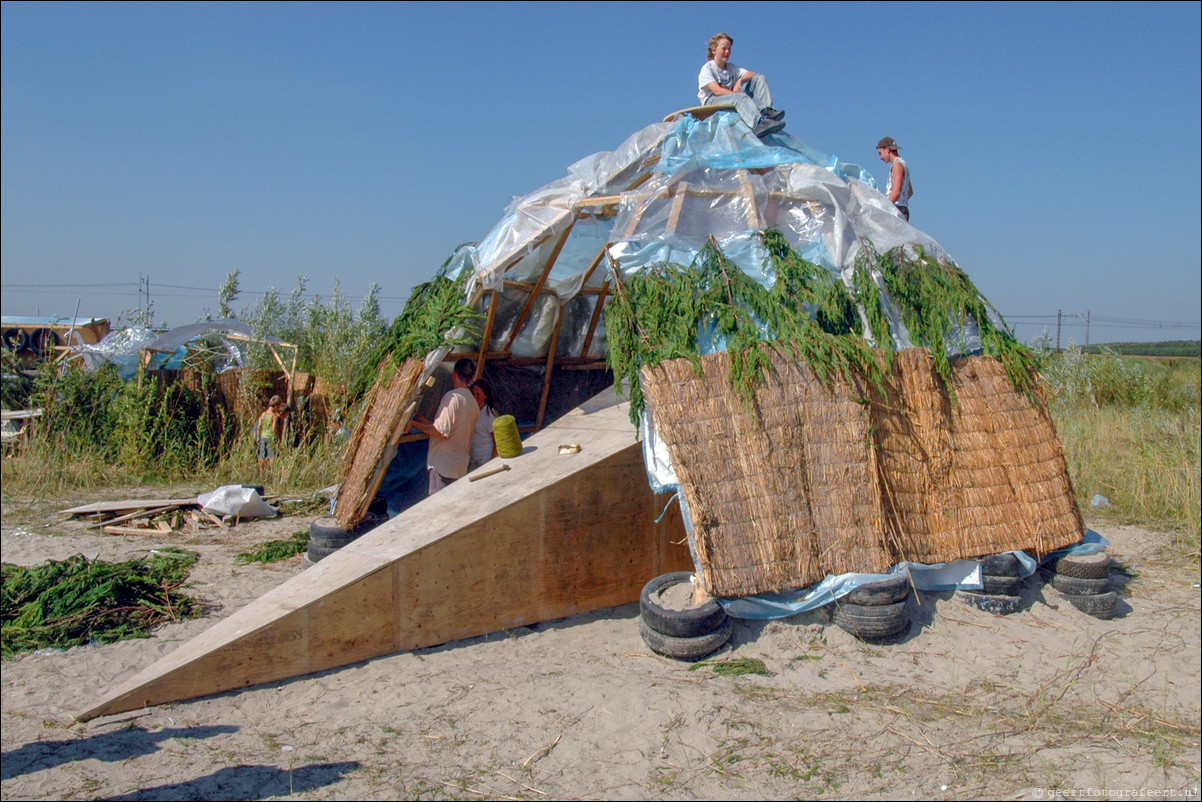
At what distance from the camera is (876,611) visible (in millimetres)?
5262

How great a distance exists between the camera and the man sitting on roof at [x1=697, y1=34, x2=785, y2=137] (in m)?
7.46

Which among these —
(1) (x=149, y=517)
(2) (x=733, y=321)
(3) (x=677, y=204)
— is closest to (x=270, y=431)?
(1) (x=149, y=517)

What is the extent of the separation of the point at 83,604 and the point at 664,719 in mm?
4244

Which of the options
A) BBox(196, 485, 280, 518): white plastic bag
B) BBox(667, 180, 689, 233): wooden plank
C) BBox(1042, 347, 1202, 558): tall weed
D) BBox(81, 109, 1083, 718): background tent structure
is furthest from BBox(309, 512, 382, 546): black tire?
BBox(1042, 347, 1202, 558): tall weed

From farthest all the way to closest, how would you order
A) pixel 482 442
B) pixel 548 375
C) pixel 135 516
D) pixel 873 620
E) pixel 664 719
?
pixel 548 375
pixel 135 516
pixel 482 442
pixel 873 620
pixel 664 719

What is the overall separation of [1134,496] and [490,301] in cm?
758

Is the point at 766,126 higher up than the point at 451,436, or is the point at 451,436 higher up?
the point at 766,126

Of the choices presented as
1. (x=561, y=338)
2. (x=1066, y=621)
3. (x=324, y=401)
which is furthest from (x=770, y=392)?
(x=324, y=401)

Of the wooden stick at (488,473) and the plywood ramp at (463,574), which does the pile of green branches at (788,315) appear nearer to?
the plywood ramp at (463,574)

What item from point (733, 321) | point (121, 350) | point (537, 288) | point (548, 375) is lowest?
point (548, 375)

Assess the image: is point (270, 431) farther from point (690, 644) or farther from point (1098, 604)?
point (1098, 604)

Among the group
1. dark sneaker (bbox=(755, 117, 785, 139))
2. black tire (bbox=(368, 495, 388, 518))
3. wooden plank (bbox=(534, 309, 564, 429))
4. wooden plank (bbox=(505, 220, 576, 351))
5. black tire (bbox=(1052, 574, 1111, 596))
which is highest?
dark sneaker (bbox=(755, 117, 785, 139))

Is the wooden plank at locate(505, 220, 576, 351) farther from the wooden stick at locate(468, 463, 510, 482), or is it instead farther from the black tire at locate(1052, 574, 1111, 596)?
the black tire at locate(1052, 574, 1111, 596)

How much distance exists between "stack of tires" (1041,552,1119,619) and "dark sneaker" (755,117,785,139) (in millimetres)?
4224
